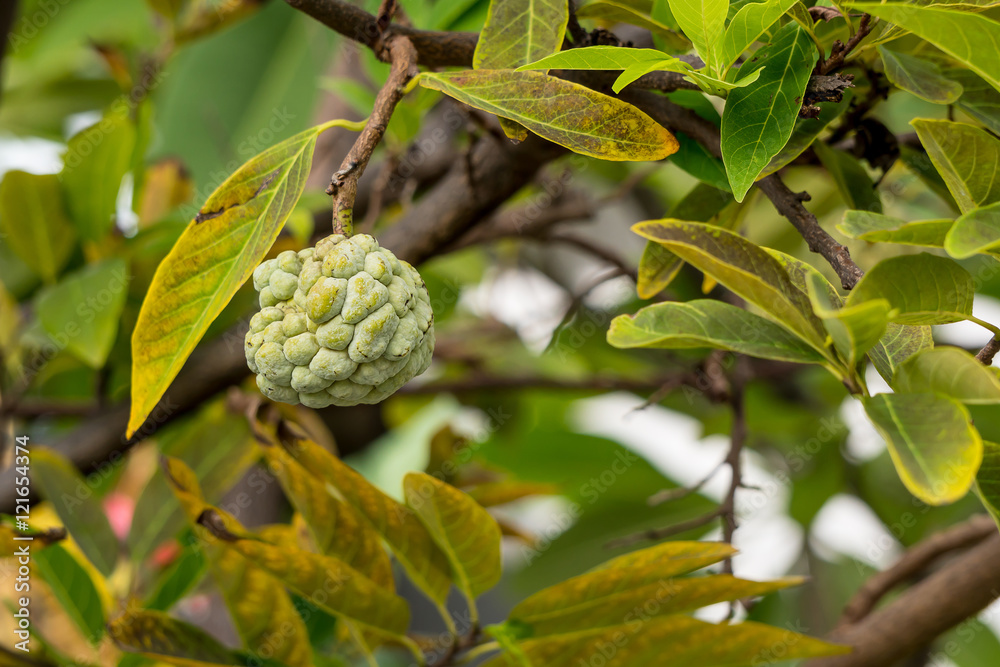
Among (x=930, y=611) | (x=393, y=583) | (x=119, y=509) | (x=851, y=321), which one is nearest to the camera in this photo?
(x=851, y=321)

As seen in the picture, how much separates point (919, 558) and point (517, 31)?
708 mm

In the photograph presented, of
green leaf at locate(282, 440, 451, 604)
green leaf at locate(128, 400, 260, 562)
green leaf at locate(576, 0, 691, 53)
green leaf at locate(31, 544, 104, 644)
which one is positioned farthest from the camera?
green leaf at locate(128, 400, 260, 562)

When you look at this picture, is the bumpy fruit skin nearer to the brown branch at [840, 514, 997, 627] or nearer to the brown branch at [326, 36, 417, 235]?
the brown branch at [326, 36, 417, 235]

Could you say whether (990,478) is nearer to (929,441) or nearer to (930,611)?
(929,441)

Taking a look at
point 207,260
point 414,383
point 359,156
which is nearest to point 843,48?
point 359,156

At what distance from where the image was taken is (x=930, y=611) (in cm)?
79

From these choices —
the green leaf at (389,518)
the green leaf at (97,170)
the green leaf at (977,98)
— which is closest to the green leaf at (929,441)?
the green leaf at (977,98)

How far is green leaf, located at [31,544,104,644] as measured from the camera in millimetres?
754

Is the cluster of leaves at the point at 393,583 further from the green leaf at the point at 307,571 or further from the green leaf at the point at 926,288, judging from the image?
the green leaf at the point at 926,288

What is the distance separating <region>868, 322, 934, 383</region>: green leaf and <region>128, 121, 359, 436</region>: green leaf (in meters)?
0.34

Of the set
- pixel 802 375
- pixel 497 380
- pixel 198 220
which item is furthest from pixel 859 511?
pixel 198 220

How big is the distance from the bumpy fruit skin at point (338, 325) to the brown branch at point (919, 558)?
65 cm

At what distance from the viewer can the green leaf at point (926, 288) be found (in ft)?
1.31

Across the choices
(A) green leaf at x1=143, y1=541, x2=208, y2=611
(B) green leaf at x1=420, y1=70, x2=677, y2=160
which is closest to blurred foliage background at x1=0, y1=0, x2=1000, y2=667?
(A) green leaf at x1=143, y1=541, x2=208, y2=611
